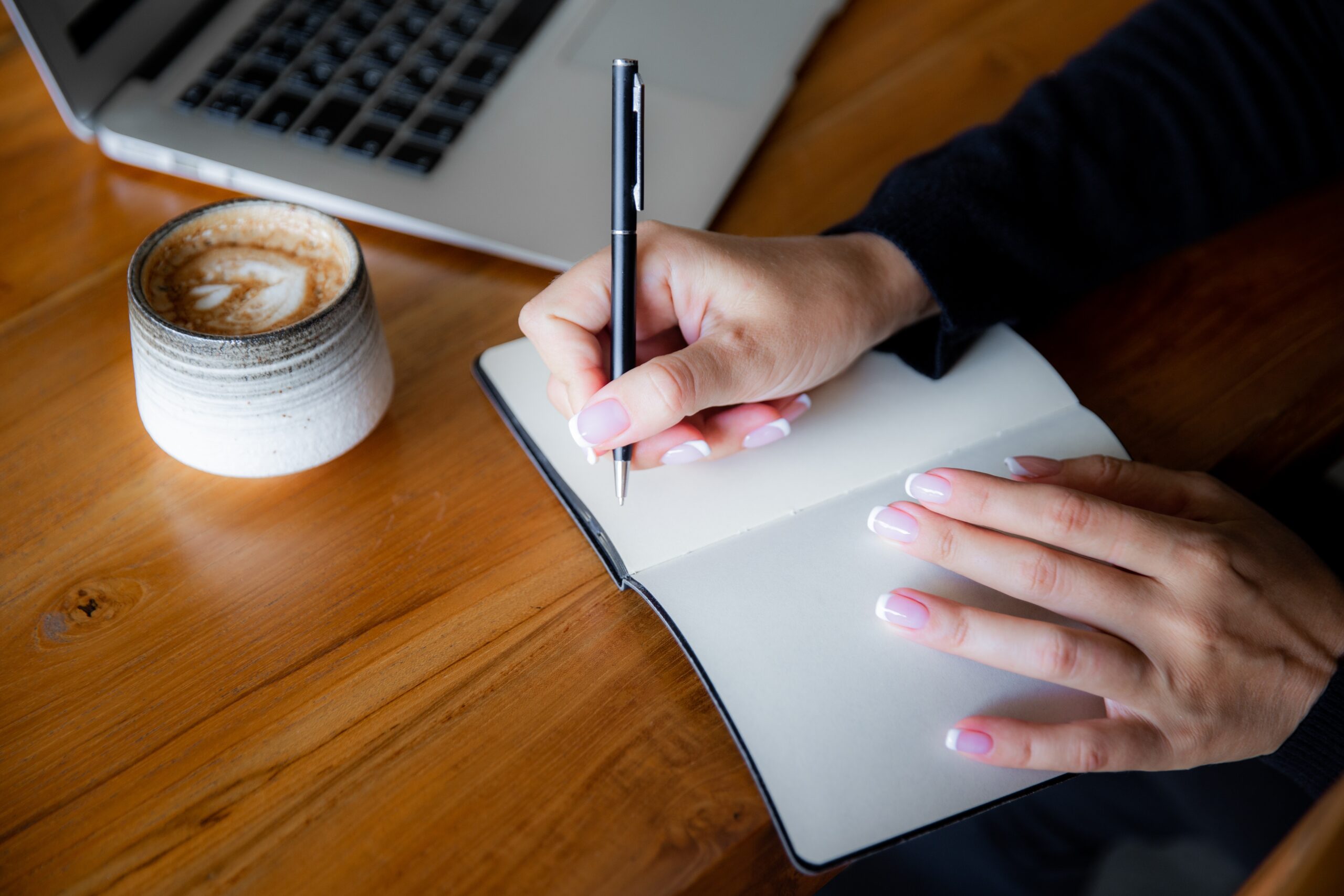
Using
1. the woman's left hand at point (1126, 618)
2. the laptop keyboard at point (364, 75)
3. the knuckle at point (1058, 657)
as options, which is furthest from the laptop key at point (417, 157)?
the knuckle at point (1058, 657)

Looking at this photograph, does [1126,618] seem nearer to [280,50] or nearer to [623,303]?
[623,303]

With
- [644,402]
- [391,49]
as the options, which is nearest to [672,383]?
[644,402]

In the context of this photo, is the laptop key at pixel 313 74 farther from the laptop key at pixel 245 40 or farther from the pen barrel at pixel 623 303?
the pen barrel at pixel 623 303

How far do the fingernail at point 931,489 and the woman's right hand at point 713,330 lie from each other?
0.31ft

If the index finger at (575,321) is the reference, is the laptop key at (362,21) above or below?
above

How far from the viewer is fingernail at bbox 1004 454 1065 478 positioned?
556mm

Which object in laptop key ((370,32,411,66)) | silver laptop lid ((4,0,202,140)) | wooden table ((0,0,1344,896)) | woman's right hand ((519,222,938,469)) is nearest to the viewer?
wooden table ((0,0,1344,896))

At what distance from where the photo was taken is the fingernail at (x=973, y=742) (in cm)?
46

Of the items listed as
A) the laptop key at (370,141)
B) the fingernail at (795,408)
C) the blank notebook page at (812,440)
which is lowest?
the blank notebook page at (812,440)

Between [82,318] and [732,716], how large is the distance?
518 millimetres

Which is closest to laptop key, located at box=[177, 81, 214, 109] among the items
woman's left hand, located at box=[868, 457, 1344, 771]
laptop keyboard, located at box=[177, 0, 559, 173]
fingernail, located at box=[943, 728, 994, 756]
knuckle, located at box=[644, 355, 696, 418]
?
laptop keyboard, located at box=[177, 0, 559, 173]

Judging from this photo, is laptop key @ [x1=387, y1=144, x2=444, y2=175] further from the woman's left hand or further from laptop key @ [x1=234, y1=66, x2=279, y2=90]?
the woman's left hand

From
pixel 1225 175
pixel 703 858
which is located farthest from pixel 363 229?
Answer: pixel 1225 175

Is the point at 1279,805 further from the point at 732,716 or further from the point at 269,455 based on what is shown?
the point at 269,455
